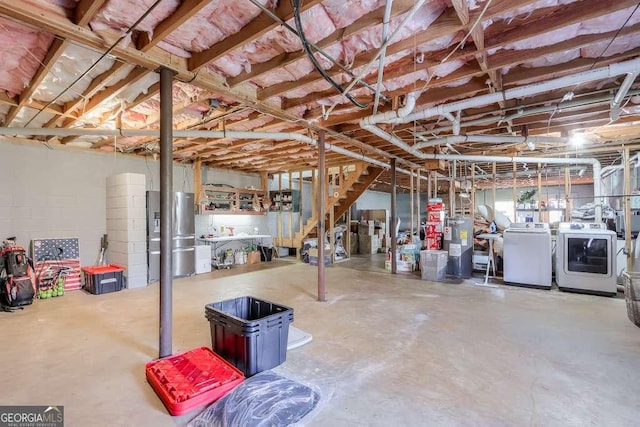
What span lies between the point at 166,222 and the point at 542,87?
362 centimetres

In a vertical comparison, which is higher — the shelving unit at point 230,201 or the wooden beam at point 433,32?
the wooden beam at point 433,32

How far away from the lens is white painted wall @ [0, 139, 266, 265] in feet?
16.4

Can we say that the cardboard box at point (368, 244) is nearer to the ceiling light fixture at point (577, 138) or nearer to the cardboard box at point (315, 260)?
the cardboard box at point (315, 260)

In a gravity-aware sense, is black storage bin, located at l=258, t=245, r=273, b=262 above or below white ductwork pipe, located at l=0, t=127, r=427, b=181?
below

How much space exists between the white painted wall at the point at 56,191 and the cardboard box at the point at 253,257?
3.19 m

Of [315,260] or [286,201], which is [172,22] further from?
[286,201]

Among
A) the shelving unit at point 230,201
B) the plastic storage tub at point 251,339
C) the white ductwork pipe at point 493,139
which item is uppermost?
the white ductwork pipe at point 493,139

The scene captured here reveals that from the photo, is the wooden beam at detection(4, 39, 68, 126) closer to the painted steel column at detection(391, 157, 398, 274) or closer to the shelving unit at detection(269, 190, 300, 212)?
the painted steel column at detection(391, 157, 398, 274)

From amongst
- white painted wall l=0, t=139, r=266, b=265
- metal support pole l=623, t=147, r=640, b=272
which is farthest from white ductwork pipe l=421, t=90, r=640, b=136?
white painted wall l=0, t=139, r=266, b=265

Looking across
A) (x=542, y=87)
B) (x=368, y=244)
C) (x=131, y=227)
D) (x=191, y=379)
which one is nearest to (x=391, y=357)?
(x=191, y=379)

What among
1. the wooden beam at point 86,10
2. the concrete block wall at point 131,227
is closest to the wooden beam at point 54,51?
the wooden beam at point 86,10

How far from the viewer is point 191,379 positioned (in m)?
2.16

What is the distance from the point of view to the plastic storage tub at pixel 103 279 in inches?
191

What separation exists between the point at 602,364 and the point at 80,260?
7.51m
